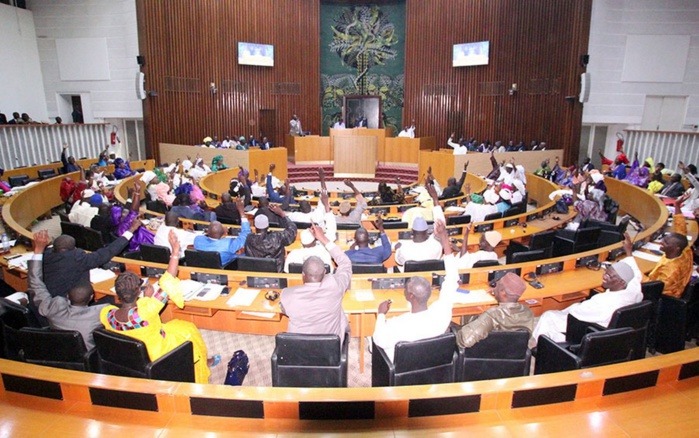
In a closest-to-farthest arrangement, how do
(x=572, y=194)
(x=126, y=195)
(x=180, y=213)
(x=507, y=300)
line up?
(x=507, y=300) < (x=180, y=213) < (x=572, y=194) < (x=126, y=195)

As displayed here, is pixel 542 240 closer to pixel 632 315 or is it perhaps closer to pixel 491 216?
pixel 491 216

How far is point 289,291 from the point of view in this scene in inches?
125

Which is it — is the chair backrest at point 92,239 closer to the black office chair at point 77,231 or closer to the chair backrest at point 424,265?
the black office chair at point 77,231

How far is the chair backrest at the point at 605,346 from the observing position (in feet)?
9.52

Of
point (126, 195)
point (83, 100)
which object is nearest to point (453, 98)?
point (126, 195)

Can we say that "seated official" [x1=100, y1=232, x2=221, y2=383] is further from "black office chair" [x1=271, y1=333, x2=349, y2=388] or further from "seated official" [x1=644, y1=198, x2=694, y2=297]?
"seated official" [x1=644, y1=198, x2=694, y2=297]

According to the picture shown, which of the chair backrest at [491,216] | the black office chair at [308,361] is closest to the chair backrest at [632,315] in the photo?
the black office chair at [308,361]

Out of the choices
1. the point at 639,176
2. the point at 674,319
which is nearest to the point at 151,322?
the point at 674,319

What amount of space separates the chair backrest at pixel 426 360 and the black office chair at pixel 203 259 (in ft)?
8.79

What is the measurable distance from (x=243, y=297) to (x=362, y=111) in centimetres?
1532

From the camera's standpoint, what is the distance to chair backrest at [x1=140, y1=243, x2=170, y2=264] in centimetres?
498

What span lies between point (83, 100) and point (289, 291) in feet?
54.7

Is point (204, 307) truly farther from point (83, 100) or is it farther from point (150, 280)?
point (83, 100)

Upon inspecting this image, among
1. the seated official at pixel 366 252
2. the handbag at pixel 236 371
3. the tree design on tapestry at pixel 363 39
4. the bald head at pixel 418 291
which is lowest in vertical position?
the handbag at pixel 236 371
